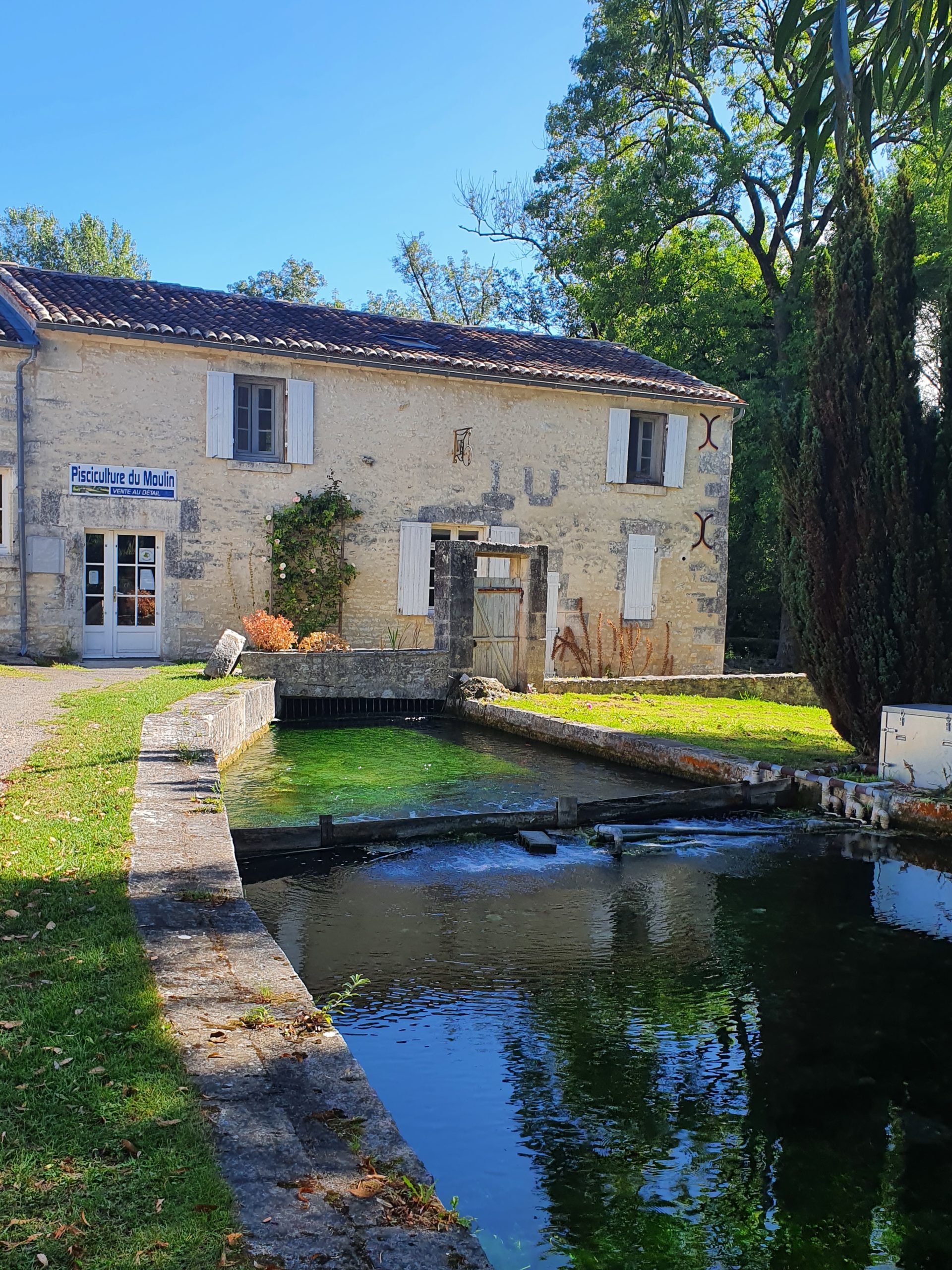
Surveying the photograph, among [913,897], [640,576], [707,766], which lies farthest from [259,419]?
[913,897]

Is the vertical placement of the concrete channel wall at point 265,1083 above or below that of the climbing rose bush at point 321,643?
below

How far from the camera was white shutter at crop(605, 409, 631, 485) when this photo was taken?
17.4 metres

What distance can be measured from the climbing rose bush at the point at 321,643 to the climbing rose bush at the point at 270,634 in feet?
0.80

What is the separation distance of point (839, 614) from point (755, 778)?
1524 mm

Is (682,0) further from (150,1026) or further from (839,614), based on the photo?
(150,1026)

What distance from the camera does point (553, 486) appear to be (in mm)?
17047

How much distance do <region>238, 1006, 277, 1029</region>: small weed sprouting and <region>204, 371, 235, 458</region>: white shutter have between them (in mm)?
12490

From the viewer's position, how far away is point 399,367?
609 inches

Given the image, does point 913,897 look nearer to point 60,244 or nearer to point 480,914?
point 480,914

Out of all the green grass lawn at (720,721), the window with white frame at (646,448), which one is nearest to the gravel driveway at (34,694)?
the green grass lawn at (720,721)

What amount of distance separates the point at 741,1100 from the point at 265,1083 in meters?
1.63

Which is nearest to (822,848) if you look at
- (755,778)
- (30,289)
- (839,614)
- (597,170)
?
(755,778)

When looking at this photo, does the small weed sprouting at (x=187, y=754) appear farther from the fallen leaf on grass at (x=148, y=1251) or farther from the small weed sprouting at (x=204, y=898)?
the fallen leaf on grass at (x=148, y=1251)

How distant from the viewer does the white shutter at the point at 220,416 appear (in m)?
14.5
